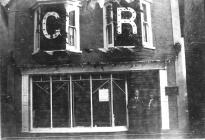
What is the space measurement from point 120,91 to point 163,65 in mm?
1412

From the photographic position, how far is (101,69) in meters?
8.60

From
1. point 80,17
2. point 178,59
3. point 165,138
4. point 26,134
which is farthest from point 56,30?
point 165,138

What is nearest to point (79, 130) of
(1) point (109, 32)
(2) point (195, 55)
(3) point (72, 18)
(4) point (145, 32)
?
(1) point (109, 32)

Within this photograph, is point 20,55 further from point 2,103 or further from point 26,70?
point 2,103

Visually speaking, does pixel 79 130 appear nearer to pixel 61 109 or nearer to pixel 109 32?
pixel 61 109

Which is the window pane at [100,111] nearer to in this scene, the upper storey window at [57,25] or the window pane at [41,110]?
the window pane at [41,110]

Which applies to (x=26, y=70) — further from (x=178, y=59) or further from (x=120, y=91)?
(x=178, y=59)

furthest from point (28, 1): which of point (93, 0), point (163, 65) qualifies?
point (163, 65)

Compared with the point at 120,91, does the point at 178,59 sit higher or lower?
higher

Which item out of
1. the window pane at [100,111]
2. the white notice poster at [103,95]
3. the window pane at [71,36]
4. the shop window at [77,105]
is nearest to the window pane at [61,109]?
the shop window at [77,105]

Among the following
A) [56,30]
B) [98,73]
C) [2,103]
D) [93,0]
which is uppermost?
[93,0]

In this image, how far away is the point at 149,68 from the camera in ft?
28.2

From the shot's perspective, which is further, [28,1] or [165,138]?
[28,1]

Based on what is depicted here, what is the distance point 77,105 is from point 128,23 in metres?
2.65
